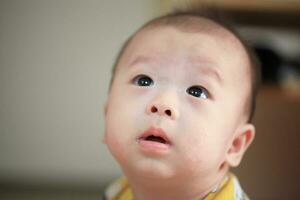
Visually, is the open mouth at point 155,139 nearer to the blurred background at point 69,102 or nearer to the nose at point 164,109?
the nose at point 164,109

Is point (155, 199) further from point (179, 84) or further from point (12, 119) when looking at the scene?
point (12, 119)

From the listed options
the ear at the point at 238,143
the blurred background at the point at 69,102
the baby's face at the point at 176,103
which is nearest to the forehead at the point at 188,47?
the baby's face at the point at 176,103

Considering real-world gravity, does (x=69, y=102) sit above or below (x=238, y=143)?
above

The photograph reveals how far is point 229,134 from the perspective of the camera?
70 cm

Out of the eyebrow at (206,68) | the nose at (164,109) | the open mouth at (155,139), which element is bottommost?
the open mouth at (155,139)

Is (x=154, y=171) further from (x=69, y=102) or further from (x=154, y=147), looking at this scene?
(x=69, y=102)

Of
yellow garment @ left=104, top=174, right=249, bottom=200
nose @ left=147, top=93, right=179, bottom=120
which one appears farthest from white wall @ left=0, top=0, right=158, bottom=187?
nose @ left=147, top=93, right=179, bottom=120

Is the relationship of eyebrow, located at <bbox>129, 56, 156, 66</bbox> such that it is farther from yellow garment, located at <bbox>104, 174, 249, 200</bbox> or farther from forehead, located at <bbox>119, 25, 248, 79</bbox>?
yellow garment, located at <bbox>104, 174, 249, 200</bbox>

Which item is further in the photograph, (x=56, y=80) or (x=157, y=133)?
(x=56, y=80)

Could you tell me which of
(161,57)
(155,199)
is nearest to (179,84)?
(161,57)

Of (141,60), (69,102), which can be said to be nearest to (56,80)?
(69,102)

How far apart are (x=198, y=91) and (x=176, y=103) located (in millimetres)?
51

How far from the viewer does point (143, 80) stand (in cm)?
69

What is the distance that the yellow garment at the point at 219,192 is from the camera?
73 cm
